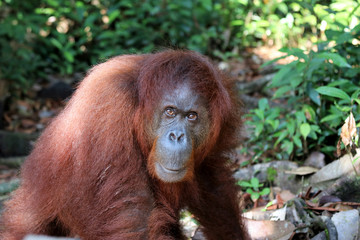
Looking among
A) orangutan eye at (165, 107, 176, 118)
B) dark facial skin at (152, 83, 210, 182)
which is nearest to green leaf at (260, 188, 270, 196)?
dark facial skin at (152, 83, 210, 182)

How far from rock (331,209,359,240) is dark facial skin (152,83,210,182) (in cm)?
126

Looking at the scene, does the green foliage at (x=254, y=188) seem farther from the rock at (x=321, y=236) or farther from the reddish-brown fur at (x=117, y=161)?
the rock at (x=321, y=236)

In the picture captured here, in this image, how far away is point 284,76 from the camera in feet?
16.0

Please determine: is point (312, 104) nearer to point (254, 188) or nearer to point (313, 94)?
point (313, 94)

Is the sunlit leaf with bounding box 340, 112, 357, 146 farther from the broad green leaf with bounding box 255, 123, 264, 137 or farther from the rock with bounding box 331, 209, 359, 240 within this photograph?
the broad green leaf with bounding box 255, 123, 264, 137

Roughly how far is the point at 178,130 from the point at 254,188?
1723 millimetres

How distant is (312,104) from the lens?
16.5ft

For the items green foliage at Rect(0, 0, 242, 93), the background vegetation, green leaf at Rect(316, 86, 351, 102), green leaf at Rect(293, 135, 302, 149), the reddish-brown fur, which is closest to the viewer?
the reddish-brown fur

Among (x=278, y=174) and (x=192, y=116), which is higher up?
(x=192, y=116)

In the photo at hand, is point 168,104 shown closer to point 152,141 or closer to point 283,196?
point 152,141

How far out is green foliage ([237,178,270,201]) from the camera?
4562 millimetres

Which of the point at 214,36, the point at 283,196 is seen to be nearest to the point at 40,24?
the point at 214,36

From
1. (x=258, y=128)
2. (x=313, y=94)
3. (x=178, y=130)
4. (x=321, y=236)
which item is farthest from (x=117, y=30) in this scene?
(x=321, y=236)

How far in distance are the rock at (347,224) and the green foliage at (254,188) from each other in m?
0.93
